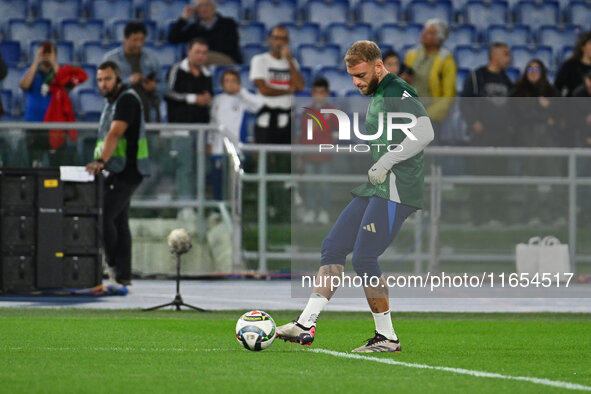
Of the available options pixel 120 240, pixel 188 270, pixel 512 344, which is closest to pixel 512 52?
pixel 188 270

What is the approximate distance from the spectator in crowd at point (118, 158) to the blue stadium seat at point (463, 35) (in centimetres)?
992

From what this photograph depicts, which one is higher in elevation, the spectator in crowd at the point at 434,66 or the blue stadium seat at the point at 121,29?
the blue stadium seat at the point at 121,29

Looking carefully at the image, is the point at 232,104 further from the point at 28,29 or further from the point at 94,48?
the point at 28,29

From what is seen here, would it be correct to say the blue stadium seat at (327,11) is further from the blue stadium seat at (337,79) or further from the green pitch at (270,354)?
the green pitch at (270,354)

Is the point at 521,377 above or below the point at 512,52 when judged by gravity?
below

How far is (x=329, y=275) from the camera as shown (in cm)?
774

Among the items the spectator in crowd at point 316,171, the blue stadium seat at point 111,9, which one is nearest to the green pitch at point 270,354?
the spectator in crowd at point 316,171

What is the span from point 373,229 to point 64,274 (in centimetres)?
568

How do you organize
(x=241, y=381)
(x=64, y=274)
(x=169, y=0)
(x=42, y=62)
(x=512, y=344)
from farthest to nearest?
(x=169, y=0) → (x=42, y=62) → (x=64, y=274) → (x=512, y=344) → (x=241, y=381)

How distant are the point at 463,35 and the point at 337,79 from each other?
107 inches

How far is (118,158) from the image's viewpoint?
1263 cm

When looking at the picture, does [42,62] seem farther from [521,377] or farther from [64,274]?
[521,377]

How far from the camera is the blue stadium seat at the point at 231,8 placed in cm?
2069

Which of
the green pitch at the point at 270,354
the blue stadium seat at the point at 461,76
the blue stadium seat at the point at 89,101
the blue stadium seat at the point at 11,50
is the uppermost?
the blue stadium seat at the point at 11,50
